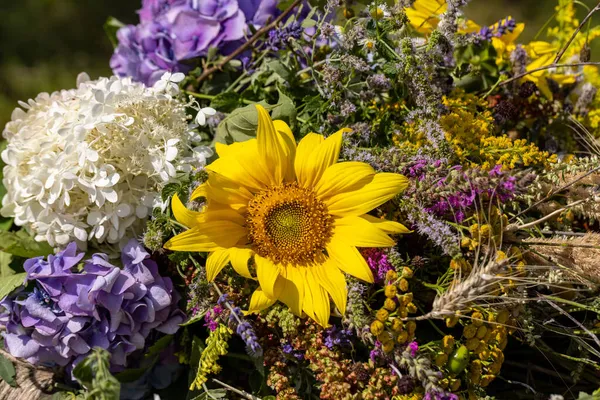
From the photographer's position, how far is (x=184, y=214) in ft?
3.20

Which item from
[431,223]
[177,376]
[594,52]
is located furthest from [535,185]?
[594,52]

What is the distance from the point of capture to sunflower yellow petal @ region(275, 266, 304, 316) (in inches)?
39.0

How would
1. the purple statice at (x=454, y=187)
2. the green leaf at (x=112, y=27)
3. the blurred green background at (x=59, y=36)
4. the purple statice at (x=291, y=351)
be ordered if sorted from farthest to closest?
the blurred green background at (x=59, y=36), the green leaf at (x=112, y=27), the purple statice at (x=291, y=351), the purple statice at (x=454, y=187)

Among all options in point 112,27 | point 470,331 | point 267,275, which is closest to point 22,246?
point 267,275

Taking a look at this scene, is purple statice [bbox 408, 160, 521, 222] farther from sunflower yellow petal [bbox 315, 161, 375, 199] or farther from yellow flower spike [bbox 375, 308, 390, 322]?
yellow flower spike [bbox 375, 308, 390, 322]

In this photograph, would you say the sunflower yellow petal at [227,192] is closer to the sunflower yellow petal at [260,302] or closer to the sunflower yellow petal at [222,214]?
the sunflower yellow petal at [222,214]

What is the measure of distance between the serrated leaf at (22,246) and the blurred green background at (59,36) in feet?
4.30

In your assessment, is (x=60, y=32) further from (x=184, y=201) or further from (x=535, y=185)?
(x=535, y=185)

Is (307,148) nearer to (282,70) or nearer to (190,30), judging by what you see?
(282,70)

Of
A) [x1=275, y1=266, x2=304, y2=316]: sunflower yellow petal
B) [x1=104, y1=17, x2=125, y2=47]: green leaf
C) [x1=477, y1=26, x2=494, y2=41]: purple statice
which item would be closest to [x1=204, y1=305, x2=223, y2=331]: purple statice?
[x1=275, y1=266, x2=304, y2=316]: sunflower yellow petal

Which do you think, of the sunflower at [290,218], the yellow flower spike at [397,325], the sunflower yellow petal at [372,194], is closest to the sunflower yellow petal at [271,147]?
the sunflower at [290,218]

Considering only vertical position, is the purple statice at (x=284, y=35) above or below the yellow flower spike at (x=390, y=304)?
above

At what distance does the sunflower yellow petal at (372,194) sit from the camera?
38.5 inches

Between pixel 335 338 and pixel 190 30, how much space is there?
808 mm
